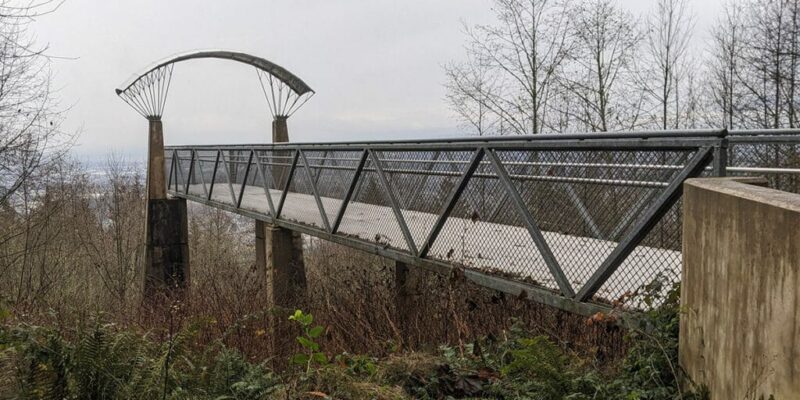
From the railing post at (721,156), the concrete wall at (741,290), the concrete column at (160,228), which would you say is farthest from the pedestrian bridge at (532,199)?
the concrete column at (160,228)

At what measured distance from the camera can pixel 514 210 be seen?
17.3 ft

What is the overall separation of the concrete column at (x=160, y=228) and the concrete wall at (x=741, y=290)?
1525cm

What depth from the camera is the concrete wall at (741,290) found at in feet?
6.93

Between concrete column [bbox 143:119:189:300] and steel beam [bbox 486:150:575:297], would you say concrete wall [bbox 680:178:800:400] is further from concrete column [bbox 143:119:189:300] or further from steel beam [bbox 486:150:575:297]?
concrete column [bbox 143:119:189:300]

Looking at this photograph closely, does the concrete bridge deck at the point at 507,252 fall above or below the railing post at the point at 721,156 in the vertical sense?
below

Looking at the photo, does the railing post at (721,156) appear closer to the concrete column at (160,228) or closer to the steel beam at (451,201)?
the steel beam at (451,201)

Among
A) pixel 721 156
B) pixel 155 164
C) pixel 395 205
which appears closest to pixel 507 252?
pixel 395 205

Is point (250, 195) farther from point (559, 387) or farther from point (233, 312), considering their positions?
point (559, 387)

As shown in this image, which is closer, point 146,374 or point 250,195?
point 146,374

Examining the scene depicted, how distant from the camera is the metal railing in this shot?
3980mm

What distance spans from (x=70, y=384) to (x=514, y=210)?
3.50 meters

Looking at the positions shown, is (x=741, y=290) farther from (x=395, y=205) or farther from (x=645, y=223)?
(x=395, y=205)

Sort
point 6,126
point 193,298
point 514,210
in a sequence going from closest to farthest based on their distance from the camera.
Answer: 1. point 514,210
2. point 6,126
3. point 193,298

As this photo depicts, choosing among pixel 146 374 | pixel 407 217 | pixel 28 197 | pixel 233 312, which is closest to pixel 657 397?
pixel 146 374
